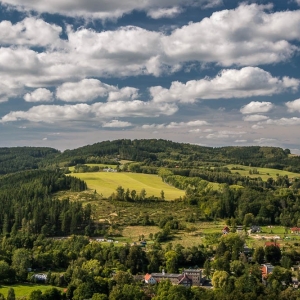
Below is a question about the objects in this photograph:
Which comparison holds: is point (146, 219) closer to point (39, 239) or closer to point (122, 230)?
point (122, 230)

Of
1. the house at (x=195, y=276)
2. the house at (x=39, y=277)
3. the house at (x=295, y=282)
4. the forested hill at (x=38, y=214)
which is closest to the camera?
the house at (x=295, y=282)

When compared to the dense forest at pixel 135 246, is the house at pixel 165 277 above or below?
below

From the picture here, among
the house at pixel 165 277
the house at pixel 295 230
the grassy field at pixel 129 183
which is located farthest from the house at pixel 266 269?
the grassy field at pixel 129 183

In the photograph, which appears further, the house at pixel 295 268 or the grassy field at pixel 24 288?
the house at pixel 295 268

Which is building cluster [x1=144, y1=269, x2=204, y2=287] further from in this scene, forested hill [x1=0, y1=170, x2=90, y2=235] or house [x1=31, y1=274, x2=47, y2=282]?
forested hill [x1=0, y1=170, x2=90, y2=235]

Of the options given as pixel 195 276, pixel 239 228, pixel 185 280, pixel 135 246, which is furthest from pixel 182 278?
pixel 239 228

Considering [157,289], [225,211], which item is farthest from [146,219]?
[157,289]

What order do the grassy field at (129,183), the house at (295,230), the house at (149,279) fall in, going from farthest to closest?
the grassy field at (129,183) < the house at (295,230) < the house at (149,279)

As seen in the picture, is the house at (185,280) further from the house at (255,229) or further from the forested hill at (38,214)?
the forested hill at (38,214)
